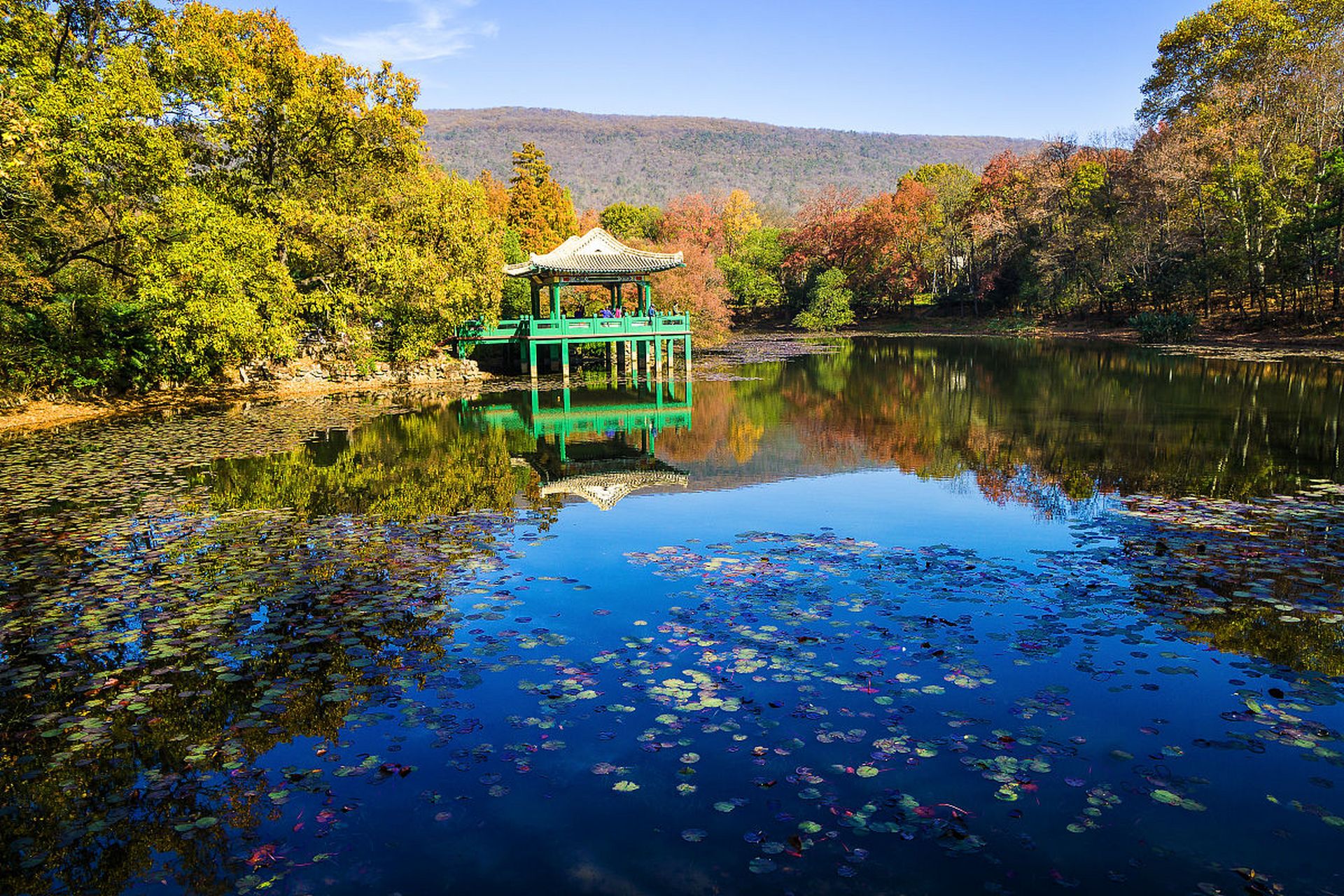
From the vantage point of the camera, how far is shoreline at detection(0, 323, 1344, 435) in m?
19.6

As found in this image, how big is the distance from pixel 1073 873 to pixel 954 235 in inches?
2303

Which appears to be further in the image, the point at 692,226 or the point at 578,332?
the point at 692,226

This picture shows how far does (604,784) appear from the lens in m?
4.57

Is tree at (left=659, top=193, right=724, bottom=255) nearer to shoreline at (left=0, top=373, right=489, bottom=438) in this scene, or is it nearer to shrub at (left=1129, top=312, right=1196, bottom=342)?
shoreline at (left=0, top=373, right=489, bottom=438)

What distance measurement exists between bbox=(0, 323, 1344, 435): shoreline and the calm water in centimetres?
832

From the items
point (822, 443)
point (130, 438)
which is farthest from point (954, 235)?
point (130, 438)

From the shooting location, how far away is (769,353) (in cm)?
4094

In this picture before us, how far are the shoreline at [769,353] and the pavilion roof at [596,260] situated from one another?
5.04 metres

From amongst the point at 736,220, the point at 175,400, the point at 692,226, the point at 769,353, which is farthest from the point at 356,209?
the point at 736,220

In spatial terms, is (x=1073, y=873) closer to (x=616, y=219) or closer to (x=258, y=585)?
(x=258, y=585)

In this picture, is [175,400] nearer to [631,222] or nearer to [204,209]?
[204,209]

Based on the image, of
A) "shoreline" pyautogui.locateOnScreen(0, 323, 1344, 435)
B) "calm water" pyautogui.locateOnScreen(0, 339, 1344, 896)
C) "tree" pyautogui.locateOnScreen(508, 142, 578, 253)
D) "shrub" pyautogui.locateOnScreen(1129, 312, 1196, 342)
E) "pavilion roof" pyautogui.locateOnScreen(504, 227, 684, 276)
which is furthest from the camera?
"tree" pyautogui.locateOnScreen(508, 142, 578, 253)

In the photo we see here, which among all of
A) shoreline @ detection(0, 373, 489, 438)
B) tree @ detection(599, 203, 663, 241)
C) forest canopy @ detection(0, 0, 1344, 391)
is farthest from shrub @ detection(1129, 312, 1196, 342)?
shoreline @ detection(0, 373, 489, 438)

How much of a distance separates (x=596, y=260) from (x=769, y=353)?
45.3 ft
